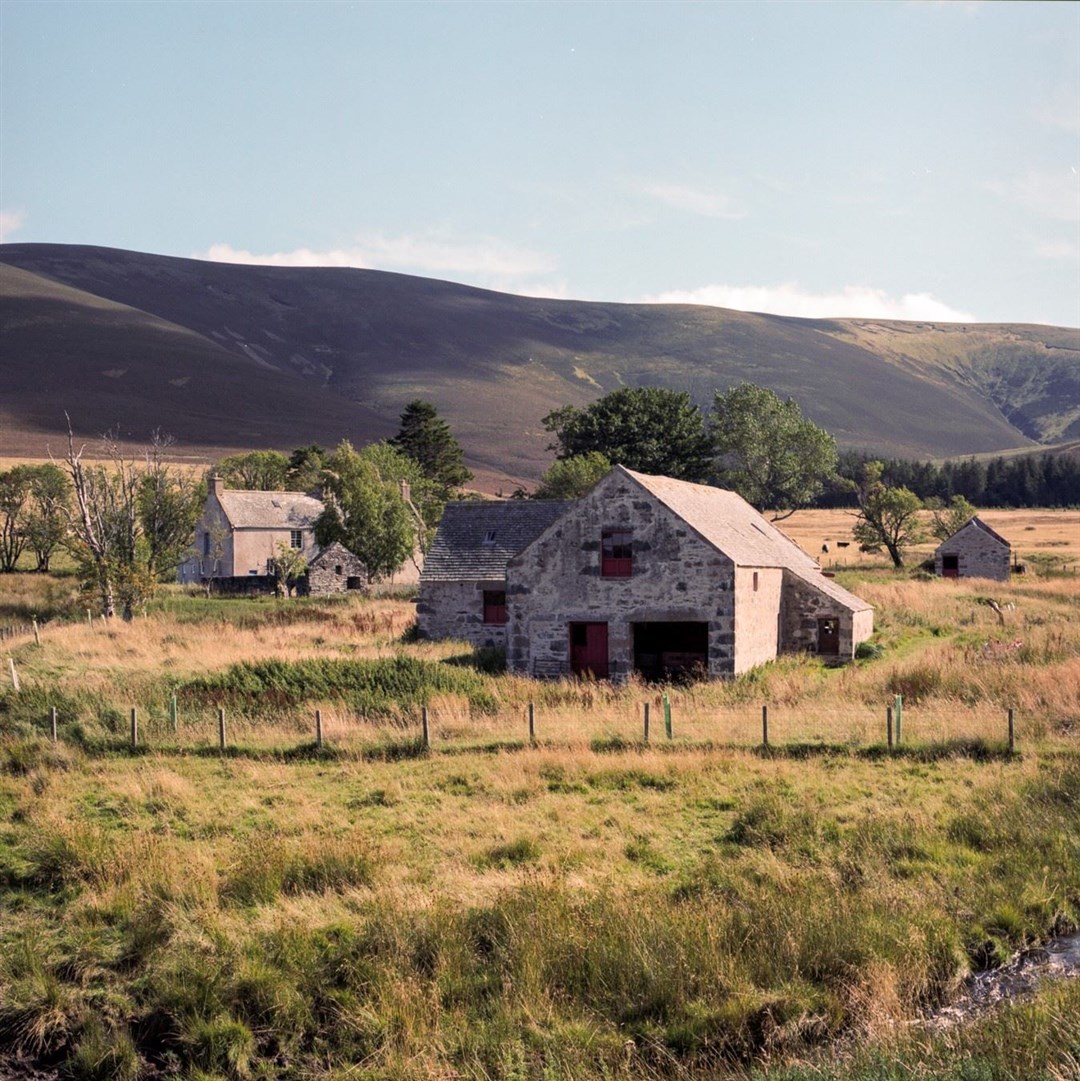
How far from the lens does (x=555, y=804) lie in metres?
18.1

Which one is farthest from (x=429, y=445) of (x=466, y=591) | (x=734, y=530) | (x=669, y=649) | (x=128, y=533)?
(x=669, y=649)

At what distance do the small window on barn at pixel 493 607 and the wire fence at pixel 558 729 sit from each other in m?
15.1

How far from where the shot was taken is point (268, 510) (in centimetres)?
7462

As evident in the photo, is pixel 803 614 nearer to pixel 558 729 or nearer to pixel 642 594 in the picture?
pixel 642 594

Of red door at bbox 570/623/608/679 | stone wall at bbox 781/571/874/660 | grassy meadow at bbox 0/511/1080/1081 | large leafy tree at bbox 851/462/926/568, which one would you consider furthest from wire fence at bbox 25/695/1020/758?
large leafy tree at bbox 851/462/926/568

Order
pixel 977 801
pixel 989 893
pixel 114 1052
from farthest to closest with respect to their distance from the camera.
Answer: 1. pixel 977 801
2. pixel 989 893
3. pixel 114 1052

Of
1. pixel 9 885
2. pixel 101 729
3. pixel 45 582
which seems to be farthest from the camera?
pixel 45 582

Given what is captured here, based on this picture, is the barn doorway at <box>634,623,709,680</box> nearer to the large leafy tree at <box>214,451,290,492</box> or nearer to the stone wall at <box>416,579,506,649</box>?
the stone wall at <box>416,579,506,649</box>

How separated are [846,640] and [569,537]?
29.5ft

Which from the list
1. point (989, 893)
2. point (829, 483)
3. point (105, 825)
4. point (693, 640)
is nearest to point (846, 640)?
point (693, 640)

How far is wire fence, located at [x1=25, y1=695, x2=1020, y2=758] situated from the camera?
21297 mm

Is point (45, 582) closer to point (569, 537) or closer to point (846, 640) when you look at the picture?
point (569, 537)

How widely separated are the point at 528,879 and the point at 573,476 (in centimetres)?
5440

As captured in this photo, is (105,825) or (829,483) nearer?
(105,825)
